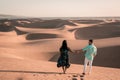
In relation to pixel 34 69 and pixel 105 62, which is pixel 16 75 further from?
pixel 105 62

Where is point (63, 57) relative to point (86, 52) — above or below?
below

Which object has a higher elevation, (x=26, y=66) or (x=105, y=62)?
(x=26, y=66)

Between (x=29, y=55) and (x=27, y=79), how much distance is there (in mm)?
15795

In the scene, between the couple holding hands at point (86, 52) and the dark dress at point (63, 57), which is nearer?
the couple holding hands at point (86, 52)

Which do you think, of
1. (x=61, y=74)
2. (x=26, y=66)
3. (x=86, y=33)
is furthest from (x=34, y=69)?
(x=86, y=33)

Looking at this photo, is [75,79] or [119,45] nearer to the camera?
[75,79]

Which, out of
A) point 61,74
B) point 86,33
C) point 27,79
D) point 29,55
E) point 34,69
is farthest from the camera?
point 86,33

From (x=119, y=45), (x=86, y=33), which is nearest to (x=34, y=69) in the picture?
(x=119, y=45)

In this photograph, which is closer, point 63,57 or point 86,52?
point 86,52

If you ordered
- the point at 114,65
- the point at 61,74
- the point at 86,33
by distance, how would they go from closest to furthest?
the point at 61,74 < the point at 114,65 < the point at 86,33

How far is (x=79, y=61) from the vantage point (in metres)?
24.8

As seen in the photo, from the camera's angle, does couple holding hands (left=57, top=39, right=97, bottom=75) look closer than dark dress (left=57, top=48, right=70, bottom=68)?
Yes

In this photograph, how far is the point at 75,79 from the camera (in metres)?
11.0

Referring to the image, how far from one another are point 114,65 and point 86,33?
115 ft
